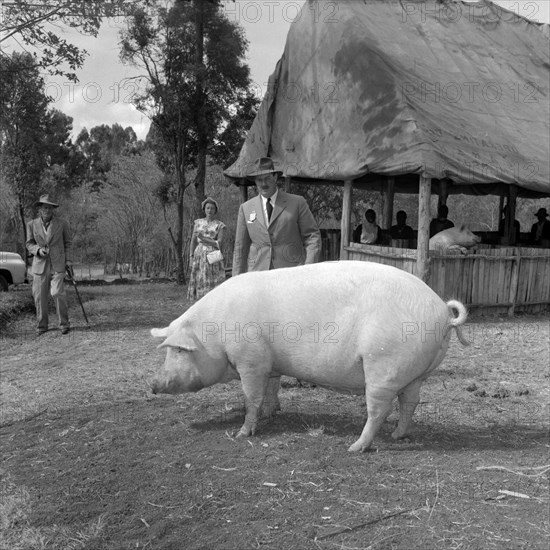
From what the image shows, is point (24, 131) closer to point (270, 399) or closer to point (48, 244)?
point (48, 244)

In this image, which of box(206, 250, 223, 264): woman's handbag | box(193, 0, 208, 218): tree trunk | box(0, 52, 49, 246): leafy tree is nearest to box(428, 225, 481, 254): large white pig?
box(206, 250, 223, 264): woman's handbag

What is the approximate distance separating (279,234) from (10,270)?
10.7m

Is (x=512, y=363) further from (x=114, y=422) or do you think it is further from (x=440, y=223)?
(x=440, y=223)

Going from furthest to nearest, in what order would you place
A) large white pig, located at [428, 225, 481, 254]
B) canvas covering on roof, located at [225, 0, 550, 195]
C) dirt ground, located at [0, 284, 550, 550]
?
large white pig, located at [428, 225, 481, 254] < canvas covering on roof, located at [225, 0, 550, 195] < dirt ground, located at [0, 284, 550, 550]

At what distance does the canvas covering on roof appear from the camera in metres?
10.8

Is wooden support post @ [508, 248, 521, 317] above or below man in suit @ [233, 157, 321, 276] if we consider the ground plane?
below

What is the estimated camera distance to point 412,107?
10961 millimetres

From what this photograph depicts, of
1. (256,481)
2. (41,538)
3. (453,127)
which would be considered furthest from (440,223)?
(41,538)

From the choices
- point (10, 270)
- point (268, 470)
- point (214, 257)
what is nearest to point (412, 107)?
point (214, 257)

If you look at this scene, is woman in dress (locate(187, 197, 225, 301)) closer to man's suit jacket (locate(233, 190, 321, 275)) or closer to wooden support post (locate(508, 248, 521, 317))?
man's suit jacket (locate(233, 190, 321, 275))

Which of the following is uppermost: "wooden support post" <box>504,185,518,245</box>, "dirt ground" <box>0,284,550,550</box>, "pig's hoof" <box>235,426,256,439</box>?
"wooden support post" <box>504,185,518,245</box>

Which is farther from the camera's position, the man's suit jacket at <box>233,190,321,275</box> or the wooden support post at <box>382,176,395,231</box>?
the wooden support post at <box>382,176,395,231</box>

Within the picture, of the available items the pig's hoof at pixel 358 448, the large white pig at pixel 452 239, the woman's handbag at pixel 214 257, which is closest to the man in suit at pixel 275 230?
the pig's hoof at pixel 358 448

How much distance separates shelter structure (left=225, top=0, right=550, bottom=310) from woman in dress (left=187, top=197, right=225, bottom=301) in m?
3.17
